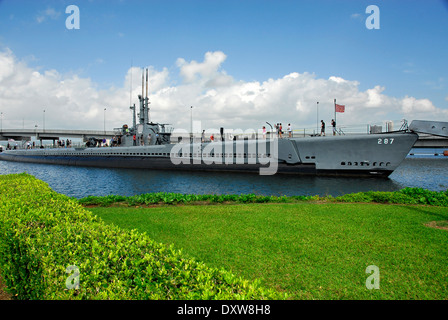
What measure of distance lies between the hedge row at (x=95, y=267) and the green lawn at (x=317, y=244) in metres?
1.59

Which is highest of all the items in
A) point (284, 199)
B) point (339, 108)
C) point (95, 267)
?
point (339, 108)

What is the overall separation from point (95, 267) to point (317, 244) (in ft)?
14.1

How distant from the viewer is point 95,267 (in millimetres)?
2852

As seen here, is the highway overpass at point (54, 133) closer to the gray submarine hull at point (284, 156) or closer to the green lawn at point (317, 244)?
the gray submarine hull at point (284, 156)

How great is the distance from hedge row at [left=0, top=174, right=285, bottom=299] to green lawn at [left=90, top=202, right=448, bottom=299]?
5.21ft

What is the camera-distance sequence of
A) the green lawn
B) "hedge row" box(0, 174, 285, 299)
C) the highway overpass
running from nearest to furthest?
"hedge row" box(0, 174, 285, 299), the green lawn, the highway overpass

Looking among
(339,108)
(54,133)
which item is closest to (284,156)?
(339,108)

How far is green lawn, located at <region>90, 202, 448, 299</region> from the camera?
161 inches

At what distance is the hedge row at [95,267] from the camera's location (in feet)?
8.43

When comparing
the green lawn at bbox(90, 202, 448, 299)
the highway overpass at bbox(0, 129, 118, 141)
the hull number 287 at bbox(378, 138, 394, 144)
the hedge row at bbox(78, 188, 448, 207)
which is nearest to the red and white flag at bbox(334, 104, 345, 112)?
the hull number 287 at bbox(378, 138, 394, 144)

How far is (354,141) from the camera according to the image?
23875 mm

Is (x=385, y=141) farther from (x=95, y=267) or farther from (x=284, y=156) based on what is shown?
(x=95, y=267)

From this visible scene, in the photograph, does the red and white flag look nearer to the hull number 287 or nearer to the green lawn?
the hull number 287
